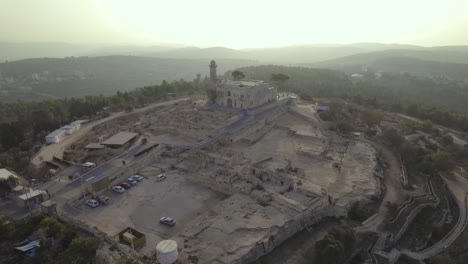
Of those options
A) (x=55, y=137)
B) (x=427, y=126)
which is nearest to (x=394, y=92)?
(x=427, y=126)

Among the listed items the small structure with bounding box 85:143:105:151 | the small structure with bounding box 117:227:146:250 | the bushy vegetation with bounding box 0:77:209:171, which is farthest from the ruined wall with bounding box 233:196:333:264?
the bushy vegetation with bounding box 0:77:209:171

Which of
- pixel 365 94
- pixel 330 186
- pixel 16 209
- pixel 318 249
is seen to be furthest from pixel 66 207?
pixel 365 94

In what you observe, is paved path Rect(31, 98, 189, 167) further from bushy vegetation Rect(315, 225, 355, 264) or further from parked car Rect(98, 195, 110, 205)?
bushy vegetation Rect(315, 225, 355, 264)

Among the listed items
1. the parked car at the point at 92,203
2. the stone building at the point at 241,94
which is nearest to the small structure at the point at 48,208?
the parked car at the point at 92,203

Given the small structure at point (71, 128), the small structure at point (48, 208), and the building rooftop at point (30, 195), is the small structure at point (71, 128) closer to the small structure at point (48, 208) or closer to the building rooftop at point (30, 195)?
the building rooftop at point (30, 195)

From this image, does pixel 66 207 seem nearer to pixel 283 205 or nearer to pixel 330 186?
pixel 283 205

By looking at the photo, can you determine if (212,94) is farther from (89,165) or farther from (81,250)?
(81,250)
